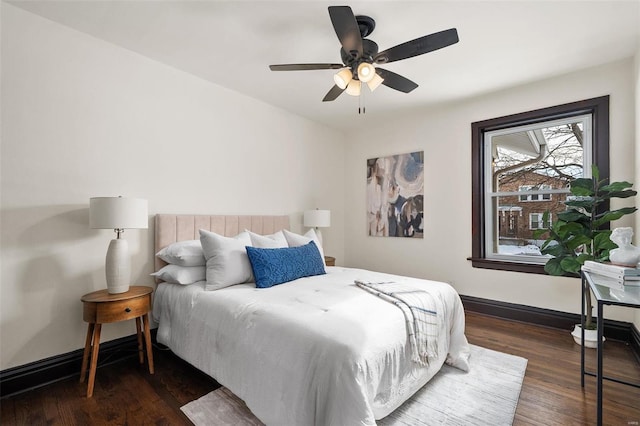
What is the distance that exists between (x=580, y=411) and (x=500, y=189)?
95.0 inches

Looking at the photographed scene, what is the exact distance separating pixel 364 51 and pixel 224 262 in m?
1.91

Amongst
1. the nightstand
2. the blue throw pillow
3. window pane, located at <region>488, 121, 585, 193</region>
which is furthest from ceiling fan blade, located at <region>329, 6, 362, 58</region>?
window pane, located at <region>488, 121, 585, 193</region>

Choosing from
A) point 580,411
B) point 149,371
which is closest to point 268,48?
point 149,371

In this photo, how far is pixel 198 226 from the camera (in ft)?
9.51

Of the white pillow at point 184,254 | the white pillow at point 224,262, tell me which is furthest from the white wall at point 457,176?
the white pillow at point 184,254

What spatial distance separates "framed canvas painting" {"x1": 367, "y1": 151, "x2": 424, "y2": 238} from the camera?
402 centimetres

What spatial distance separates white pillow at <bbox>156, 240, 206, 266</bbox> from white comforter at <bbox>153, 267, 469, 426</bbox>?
0.23m

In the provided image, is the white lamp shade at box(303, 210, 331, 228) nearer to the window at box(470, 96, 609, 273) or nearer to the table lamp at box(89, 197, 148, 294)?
the window at box(470, 96, 609, 273)

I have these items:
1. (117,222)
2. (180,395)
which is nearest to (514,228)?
(180,395)

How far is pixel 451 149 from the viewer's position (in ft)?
12.2

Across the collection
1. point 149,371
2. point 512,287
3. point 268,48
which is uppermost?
→ point 268,48

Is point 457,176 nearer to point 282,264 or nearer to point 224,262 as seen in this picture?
point 282,264

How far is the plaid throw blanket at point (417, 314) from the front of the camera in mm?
1728

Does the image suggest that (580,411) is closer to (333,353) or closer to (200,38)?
(333,353)
